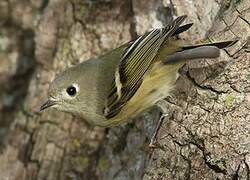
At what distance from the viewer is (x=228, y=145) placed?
3.64m

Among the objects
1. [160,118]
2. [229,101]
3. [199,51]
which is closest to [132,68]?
[160,118]

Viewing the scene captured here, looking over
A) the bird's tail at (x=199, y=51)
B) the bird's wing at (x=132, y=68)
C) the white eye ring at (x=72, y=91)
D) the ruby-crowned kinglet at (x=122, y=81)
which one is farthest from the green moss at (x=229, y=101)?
the white eye ring at (x=72, y=91)

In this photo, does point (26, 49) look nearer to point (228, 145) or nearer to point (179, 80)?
point (179, 80)

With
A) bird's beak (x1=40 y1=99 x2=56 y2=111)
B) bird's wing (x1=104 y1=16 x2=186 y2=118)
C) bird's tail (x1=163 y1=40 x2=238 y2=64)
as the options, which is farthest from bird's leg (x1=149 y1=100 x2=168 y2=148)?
bird's beak (x1=40 y1=99 x2=56 y2=111)

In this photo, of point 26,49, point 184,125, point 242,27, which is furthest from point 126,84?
point 26,49

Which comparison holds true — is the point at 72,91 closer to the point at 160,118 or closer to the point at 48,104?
the point at 48,104

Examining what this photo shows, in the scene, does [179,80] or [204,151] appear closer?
[204,151]

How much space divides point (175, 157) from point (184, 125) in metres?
0.21

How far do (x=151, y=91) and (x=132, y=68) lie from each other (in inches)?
9.1

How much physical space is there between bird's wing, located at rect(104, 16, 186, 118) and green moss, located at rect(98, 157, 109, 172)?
48 cm

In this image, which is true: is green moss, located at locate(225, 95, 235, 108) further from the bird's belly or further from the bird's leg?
the bird's belly

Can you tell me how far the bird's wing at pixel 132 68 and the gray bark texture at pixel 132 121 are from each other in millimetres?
266

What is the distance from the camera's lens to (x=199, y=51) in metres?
3.92

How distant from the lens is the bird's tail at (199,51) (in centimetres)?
382
